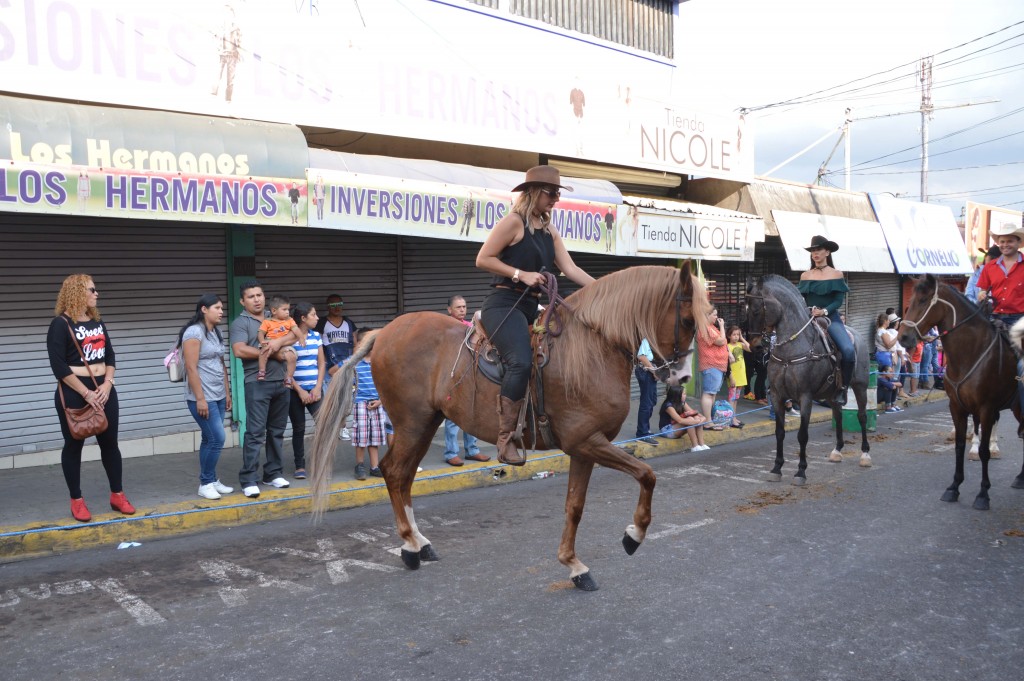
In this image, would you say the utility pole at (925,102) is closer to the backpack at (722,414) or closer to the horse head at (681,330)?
the backpack at (722,414)

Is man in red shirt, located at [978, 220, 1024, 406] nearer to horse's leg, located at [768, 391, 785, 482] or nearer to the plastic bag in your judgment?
horse's leg, located at [768, 391, 785, 482]

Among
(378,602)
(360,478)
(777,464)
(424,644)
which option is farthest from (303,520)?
(777,464)

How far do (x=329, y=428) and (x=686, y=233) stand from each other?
33.4 feet

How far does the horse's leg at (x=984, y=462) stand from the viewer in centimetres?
773

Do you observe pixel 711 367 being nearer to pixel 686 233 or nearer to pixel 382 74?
pixel 686 233

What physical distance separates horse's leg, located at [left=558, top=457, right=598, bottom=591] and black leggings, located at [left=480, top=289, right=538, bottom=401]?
65cm

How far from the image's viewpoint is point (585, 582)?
549 centimetres

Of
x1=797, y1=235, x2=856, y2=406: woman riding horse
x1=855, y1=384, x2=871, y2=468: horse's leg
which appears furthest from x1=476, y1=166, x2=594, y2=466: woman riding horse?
x1=855, y1=384, x2=871, y2=468: horse's leg

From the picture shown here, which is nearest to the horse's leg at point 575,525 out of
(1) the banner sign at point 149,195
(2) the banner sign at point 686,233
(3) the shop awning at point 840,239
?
(1) the banner sign at point 149,195

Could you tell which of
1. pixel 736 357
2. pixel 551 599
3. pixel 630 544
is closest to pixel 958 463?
pixel 630 544

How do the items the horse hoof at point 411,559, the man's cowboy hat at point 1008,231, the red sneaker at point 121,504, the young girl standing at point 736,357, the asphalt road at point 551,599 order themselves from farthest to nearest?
the young girl standing at point 736,357 → the man's cowboy hat at point 1008,231 → the red sneaker at point 121,504 → the horse hoof at point 411,559 → the asphalt road at point 551,599

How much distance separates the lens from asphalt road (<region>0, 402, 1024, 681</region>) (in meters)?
4.36

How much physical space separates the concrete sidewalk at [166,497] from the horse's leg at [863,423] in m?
2.95

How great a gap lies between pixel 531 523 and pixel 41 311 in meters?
6.14
